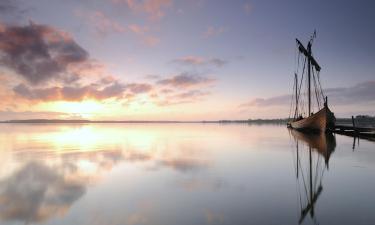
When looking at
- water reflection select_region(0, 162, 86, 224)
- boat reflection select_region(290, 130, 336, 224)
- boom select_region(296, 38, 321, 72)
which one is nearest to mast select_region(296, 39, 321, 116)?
boom select_region(296, 38, 321, 72)

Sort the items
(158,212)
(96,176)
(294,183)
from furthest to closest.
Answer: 1. (96,176)
2. (294,183)
3. (158,212)

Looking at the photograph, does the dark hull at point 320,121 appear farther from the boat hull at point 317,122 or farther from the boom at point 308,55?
the boom at point 308,55

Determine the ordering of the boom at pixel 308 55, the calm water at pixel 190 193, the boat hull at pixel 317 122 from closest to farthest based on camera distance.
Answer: the calm water at pixel 190 193
the boat hull at pixel 317 122
the boom at pixel 308 55

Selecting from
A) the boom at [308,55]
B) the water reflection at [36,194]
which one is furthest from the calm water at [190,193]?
the boom at [308,55]

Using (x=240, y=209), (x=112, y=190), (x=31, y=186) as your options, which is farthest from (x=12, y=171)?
(x=240, y=209)

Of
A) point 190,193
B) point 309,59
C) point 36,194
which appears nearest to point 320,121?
point 309,59

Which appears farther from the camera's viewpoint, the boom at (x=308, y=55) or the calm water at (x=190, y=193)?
the boom at (x=308, y=55)

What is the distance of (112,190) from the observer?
12.3 metres

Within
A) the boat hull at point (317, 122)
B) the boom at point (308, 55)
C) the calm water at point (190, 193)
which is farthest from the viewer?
the boom at point (308, 55)

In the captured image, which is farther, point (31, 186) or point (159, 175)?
point (159, 175)

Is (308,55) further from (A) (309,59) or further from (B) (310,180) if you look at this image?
(B) (310,180)

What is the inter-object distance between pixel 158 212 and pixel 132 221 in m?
1.09

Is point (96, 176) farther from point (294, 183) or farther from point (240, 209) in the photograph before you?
point (294, 183)

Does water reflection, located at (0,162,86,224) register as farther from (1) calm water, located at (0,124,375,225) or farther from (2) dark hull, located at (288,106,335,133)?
(2) dark hull, located at (288,106,335,133)
